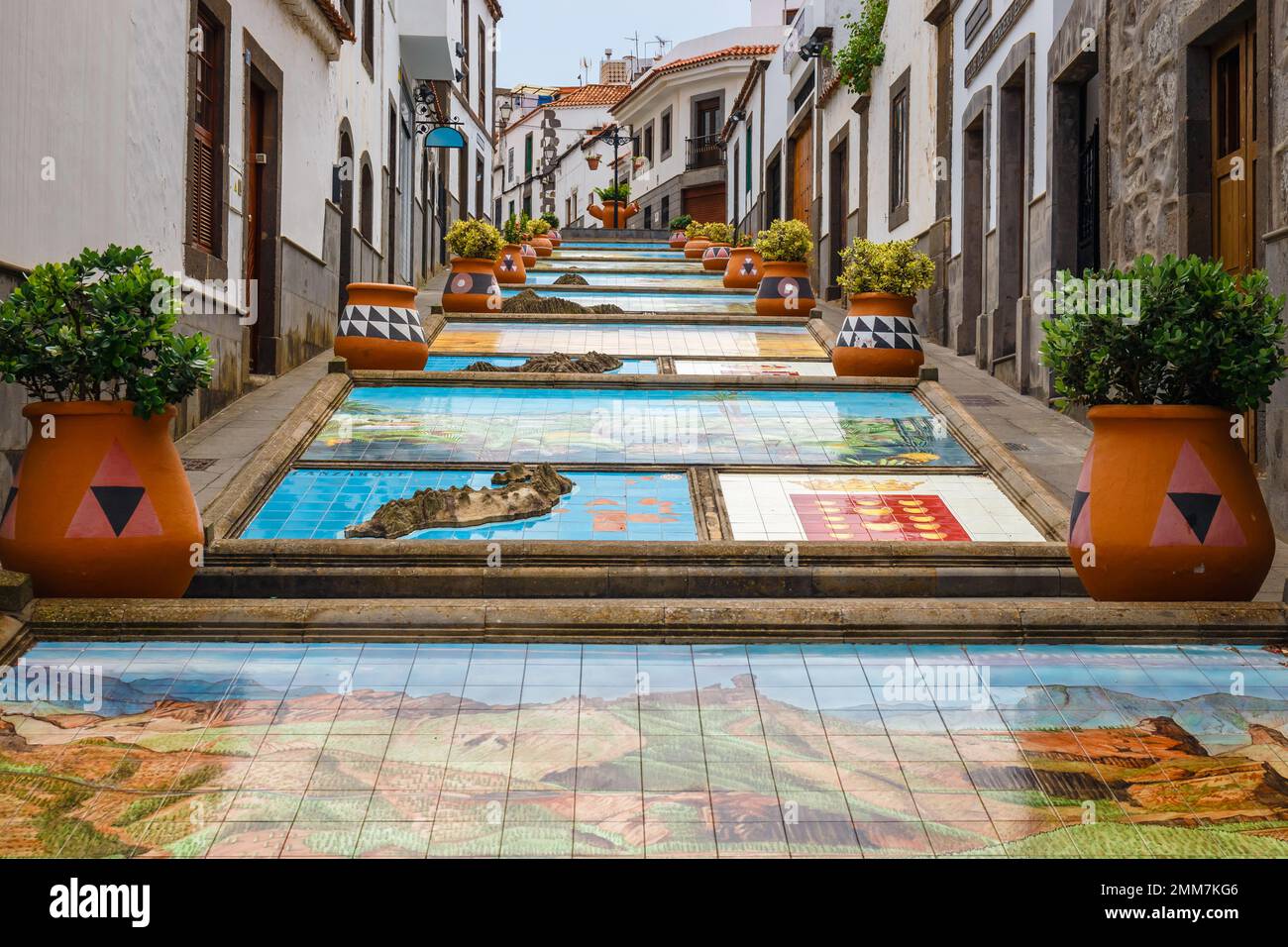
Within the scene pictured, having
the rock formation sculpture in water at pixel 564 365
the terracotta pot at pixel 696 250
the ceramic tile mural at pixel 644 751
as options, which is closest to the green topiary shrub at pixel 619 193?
the terracotta pot at pixel 696 250

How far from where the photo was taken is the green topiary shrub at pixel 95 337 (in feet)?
15.5

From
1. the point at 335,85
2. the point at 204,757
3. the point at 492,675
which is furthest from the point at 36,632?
the point at 335,85

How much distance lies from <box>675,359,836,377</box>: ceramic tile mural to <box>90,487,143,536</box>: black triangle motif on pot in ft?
22.8

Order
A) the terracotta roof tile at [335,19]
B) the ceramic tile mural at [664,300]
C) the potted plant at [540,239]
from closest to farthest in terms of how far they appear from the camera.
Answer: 1. the terracotta roof tile at [335,19]
2. the ceramic tile mural at [664,300]
3. the potted plant at [540,239]

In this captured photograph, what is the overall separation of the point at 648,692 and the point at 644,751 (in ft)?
1.42

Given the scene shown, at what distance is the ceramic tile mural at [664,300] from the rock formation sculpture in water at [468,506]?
953cm

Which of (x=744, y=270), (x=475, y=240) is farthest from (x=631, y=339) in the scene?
(x=744, y=270)

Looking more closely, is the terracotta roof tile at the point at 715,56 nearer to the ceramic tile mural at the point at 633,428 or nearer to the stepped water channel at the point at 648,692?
the ceramic tile mural at the point at 633,428

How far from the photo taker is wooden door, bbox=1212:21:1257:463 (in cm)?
777

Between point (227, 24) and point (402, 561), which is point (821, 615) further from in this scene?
point (227, 24)

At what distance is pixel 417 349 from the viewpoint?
34.6 feet

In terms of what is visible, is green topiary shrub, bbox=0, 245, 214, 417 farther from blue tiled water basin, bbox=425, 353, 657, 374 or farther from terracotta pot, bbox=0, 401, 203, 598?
blue tiled water basin, bbox=425, 353, 657, 374

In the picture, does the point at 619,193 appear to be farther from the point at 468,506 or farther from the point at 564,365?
the point at 468,506

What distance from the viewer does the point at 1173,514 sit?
4672mm
